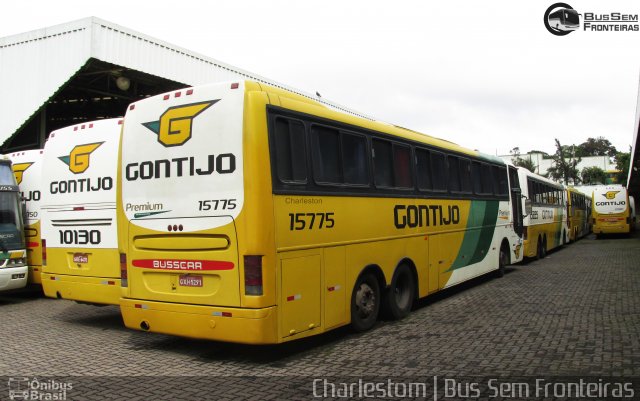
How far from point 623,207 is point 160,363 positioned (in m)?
33.5

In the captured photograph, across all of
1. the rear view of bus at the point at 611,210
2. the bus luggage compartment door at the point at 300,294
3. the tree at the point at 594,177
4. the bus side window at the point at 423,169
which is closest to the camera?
the bus luggage compartment door at the point at 300,294

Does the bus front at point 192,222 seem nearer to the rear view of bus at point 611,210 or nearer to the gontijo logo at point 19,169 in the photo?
the gontijo logo at point 19,169

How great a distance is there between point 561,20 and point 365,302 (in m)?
8.56

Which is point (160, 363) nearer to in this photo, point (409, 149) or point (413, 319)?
point (413, 319)

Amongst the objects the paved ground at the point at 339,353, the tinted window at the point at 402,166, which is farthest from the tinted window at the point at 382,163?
the paved ground at the point at 339,353

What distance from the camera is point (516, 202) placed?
14.8 m

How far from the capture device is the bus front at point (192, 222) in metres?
5.69

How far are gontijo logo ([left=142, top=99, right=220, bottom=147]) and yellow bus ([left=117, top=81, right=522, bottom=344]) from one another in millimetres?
16

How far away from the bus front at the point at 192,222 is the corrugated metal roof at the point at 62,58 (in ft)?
28.8

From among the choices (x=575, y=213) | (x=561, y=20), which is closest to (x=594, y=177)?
(x=575, y=213)

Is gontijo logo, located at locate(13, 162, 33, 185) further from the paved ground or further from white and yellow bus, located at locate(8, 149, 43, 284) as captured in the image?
the paved ground

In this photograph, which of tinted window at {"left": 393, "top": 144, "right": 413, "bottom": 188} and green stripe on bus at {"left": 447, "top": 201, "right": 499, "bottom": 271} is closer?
tinted window at {"left": 393, "top": 144, "right": 413, "bottom": 188}

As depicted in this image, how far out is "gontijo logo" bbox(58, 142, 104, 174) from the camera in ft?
28.2

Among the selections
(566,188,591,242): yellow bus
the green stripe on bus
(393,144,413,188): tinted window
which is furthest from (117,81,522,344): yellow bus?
(566,188,591,242): yellow bus
